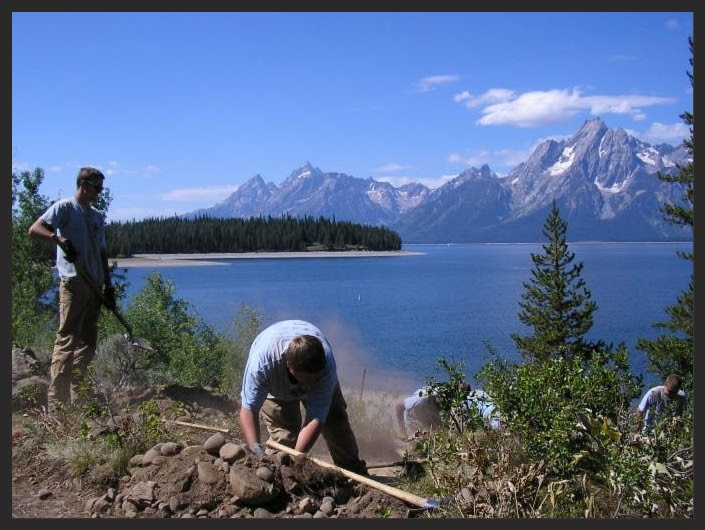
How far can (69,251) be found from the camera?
6605mm

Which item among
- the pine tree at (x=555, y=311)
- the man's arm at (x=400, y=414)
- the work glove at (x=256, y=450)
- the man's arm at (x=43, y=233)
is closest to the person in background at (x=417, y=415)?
the man's arm at (x=400, y=414)

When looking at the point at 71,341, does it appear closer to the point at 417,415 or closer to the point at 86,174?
the point at 86,174

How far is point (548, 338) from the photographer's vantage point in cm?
2833

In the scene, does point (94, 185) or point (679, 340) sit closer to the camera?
point (94, 185)

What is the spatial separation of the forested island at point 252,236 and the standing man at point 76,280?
129 metres

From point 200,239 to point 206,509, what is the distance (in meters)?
146

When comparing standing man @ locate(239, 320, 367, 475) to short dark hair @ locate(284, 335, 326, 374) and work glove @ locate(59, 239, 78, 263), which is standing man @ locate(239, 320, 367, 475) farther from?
work glove @ locate(59, 239, 78, 263)

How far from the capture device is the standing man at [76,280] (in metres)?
6.76

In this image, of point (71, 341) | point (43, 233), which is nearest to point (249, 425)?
point (71, 341)

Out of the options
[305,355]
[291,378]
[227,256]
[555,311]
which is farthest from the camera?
[227,256]

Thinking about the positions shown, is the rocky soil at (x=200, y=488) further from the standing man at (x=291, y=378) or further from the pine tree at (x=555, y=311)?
the pine tree at (x=555, y=311)

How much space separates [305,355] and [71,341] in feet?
9.84

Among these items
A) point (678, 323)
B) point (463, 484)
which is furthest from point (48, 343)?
point (678, 323)

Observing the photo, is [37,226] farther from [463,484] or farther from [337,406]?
[463,484]
